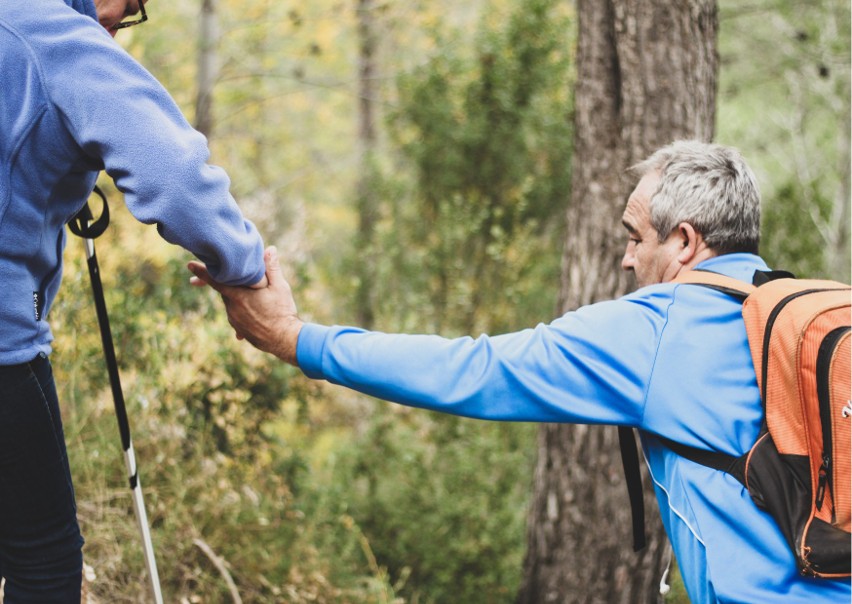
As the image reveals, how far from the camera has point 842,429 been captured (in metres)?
1.73

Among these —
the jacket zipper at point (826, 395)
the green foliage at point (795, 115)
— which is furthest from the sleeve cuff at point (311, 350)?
the green foliage at point (795, 115)

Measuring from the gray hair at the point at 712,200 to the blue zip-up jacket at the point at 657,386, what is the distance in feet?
0.83

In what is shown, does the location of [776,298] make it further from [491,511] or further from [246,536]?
[491,511]

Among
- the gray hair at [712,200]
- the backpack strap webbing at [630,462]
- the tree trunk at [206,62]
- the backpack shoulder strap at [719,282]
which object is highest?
the tree trunk at [206,62]

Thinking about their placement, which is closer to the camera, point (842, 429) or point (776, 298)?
point (842, 429)

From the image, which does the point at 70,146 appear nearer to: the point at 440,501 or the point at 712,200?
the point at 712,200

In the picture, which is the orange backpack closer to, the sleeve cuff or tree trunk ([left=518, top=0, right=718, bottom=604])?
the sleeve cuff

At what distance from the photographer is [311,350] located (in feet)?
6.98

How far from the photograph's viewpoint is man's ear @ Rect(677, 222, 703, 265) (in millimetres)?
2213

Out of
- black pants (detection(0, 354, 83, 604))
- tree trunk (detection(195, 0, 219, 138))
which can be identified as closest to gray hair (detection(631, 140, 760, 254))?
black pants (detection(0, 354, 83, 604))

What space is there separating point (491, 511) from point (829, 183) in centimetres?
1298

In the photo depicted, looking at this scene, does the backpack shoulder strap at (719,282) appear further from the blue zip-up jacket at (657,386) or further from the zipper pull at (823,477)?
the zipper pull at (823,477)

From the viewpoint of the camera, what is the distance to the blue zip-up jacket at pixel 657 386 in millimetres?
1918

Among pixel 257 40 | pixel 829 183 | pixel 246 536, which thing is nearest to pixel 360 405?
pixel 246 536
